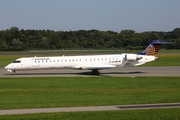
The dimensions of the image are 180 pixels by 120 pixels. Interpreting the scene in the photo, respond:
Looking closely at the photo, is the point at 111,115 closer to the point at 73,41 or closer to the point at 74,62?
the point at 74,62

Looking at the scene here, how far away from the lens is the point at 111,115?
12.1 meters

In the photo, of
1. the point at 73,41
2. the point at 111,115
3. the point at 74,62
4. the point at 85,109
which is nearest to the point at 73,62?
the point at 74,62

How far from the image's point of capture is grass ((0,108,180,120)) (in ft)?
38.1

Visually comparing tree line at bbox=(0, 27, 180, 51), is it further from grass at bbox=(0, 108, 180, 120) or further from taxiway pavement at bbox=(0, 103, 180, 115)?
grass at bbox=(0, 108, 180, 120)

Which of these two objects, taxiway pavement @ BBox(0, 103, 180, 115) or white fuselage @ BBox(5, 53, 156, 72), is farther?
white fuselage @ BBox(5, 53, 156, 72)

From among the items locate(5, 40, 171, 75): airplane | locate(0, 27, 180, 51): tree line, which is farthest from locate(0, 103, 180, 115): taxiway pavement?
locate(0, 27, 180, 51): tree line

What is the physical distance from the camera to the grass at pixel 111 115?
11602 mm

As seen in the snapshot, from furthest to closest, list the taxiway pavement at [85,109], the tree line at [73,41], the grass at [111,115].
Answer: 1. the tree line at [73,41]
2. the taxiway pavement at [85,109]
3. the grass at [111,115]

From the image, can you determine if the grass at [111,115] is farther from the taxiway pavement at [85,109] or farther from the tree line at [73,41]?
the tree line at [73,41]

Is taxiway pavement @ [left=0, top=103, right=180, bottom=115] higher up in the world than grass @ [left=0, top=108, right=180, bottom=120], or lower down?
lower down

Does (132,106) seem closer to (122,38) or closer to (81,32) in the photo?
(122,38)

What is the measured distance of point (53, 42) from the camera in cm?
14662

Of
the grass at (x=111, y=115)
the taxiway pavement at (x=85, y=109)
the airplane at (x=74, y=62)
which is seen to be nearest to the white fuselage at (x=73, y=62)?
the airplane at (x=74, y=62)

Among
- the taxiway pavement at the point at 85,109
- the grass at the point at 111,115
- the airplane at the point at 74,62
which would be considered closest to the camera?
the grass at the point at 111,115
